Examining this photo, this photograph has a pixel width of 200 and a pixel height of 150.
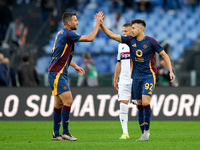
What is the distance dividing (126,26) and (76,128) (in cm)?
345

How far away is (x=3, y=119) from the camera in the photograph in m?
15.9

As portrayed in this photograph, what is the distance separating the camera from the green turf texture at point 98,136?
888cm

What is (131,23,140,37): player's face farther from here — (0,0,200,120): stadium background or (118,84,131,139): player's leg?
(0,0,200,120): stadium background

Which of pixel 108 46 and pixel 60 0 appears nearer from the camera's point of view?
pixel 108 46

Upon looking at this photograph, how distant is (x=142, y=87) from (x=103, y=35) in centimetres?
1538

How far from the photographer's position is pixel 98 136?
11.1 m

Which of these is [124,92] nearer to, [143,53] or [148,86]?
[148,86]

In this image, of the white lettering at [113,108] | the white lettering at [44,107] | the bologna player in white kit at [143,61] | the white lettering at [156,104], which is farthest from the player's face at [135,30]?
the white lettering at [44,107]

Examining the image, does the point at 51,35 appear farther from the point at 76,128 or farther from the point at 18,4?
the point at 76,128

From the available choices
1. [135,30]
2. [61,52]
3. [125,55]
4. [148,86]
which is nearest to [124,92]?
[125,55]

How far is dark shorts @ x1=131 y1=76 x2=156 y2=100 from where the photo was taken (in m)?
9.88

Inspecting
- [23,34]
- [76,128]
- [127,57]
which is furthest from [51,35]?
[127,57]

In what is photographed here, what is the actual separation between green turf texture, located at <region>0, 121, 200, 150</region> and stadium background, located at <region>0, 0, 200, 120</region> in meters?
6.92

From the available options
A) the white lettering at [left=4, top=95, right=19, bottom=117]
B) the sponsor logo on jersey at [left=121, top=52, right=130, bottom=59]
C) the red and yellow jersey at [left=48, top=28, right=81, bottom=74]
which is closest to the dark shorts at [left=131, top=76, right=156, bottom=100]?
the sponsor logo on jersey at [left=121, top=52, right=130, bottom=59]
